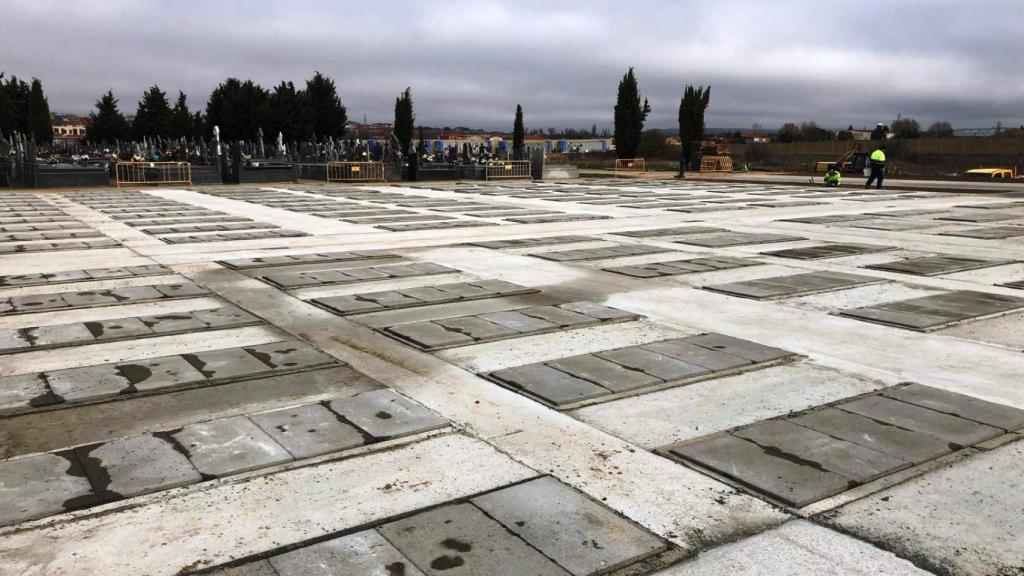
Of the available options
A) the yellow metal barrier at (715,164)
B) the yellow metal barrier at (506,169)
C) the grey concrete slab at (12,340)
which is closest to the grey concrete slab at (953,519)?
the grey concrete slab at (12,340)

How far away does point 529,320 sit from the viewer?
26.0 feet

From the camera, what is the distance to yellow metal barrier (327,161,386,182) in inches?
1403

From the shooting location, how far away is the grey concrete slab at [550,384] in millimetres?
5633

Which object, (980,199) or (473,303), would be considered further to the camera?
(980,199)

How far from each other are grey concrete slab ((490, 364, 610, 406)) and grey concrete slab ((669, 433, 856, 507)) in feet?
3.46

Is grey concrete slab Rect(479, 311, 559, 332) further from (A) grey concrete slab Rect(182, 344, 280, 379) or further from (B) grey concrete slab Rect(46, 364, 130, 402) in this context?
(B) grey concrete slab Rect(46, 364, 130, 402)

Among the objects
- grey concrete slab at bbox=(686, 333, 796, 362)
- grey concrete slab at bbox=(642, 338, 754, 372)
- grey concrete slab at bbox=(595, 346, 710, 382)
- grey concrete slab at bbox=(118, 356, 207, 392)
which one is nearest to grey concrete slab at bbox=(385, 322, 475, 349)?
grey concrete slab at bbox=(595, 346, 710, 382)

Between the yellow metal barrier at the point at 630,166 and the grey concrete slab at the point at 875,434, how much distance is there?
4244 cm

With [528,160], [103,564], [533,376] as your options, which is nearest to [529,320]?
[533,376]

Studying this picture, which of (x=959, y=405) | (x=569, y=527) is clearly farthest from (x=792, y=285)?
(x=569, y=527)

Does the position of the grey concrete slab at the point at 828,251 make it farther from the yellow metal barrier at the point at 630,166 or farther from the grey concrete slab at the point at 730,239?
the yellow metal barrier at the point at 630,166

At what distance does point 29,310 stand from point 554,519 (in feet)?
23.1

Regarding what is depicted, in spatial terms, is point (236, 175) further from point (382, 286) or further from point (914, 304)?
point (914, 304)

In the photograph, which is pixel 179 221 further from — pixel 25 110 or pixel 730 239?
pixel 25 110
